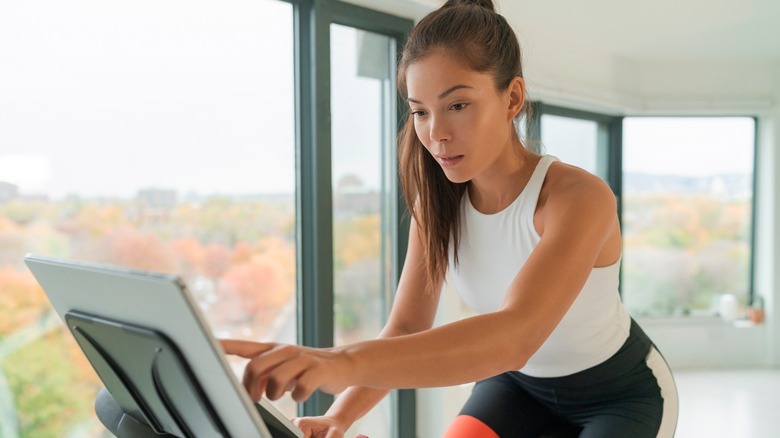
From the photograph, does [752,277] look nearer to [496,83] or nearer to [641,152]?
[641,152]

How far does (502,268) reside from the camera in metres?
1.44

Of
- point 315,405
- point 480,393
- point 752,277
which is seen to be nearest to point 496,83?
point 480,393

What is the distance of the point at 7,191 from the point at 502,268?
1.35m

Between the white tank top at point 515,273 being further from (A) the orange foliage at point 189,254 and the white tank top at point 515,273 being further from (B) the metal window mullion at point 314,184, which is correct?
(B) the metal window mullion at point 314,184

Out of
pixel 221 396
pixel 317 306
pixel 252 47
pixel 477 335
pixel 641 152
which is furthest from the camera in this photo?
pixel 641 152

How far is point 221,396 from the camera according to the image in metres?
0.72

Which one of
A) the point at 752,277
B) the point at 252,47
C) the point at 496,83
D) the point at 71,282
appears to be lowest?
the point at 752,277

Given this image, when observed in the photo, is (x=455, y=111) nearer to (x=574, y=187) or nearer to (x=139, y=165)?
(x=574, y=187)

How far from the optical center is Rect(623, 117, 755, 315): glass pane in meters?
5.94

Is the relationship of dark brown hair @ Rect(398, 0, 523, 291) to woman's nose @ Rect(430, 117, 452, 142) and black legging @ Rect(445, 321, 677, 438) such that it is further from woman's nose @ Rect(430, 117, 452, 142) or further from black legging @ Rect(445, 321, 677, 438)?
black legging @ Rect(445, 321, 677, 438)

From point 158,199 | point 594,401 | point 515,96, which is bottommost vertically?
point 594,401

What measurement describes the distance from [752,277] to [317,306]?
4841 mm

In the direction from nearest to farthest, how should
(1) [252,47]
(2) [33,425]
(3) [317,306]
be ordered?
(2) [33,425]
(1) [252,47]
(3) [317,306]

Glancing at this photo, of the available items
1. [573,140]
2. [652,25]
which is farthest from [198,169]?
[573,140]
